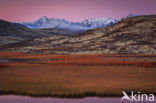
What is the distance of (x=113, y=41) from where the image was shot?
4552 inches

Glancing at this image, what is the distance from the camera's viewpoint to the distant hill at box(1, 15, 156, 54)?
97.8 meters

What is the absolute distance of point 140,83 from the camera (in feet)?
105

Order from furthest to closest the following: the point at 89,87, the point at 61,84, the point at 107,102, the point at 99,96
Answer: the point at 61,84 < the point at 89,87 < the point at 99,96 < the point at 107,102

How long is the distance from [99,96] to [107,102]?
7.09 feet

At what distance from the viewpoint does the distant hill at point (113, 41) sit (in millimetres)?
97750

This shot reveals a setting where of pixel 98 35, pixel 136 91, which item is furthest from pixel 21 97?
pixel 98 35

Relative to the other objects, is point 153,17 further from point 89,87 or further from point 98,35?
point 89,87

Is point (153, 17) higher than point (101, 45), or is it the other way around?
point (153, 17)
